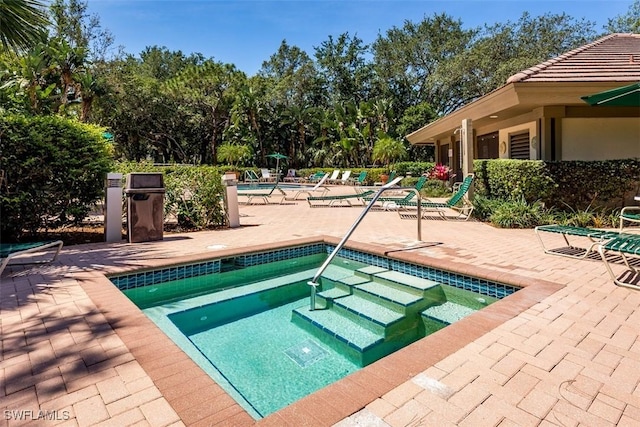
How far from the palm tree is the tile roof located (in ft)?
31.4

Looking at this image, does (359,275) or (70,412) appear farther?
(359,275)

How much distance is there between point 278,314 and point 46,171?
5331 millimetres

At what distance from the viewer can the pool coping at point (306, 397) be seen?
204 centimetres

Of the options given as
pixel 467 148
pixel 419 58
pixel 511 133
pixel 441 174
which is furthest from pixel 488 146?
pixel 419 58

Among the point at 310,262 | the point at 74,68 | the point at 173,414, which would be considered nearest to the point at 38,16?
the point at 310,262

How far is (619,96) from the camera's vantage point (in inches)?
227

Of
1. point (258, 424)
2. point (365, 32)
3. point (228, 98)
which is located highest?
point (365, 32)

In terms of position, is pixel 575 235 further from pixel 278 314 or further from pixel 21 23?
pixel 21 23

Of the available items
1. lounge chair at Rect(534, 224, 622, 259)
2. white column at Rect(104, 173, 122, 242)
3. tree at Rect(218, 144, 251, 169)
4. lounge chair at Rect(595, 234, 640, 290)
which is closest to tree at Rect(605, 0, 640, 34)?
tree at Rect(218, 144, 251, 169)

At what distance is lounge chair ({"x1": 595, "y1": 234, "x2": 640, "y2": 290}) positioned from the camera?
412 cm

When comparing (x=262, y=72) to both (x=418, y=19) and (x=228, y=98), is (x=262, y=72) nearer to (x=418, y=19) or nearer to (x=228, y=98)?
(x=228, y=98)

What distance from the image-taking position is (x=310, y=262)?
6727 mm

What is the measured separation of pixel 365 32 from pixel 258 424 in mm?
39690

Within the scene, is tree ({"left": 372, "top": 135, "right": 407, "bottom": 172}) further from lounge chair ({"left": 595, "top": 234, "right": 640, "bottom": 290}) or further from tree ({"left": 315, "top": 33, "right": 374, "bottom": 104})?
lounge chair ({"left": 595, "top": 234, "right": 640, "bottom": 290})
